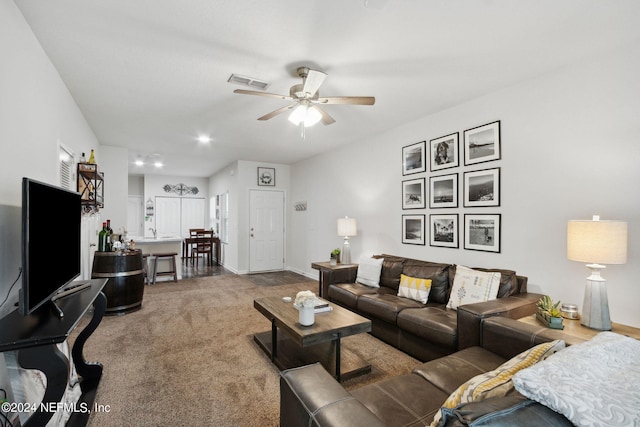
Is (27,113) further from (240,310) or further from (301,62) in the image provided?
(240,310)

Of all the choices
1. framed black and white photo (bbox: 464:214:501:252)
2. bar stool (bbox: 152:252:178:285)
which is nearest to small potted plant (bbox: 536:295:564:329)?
framed black and white photo (bbox: 464:214:501:252)

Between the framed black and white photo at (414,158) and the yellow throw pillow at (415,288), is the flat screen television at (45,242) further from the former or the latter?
the framed black and white photo at (414,158)

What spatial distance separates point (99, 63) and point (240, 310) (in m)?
3.15

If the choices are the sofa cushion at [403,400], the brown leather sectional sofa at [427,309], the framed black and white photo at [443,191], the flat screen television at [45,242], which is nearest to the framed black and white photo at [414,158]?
the framed black and white photo at [443,191]

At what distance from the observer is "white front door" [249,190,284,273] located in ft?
22.1

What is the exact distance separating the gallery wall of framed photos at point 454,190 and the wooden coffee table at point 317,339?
66.9 inches

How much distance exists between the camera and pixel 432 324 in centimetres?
245

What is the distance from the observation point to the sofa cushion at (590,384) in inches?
26.7

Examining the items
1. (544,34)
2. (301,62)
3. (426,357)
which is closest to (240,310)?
(426,357)

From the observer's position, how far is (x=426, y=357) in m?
2.53

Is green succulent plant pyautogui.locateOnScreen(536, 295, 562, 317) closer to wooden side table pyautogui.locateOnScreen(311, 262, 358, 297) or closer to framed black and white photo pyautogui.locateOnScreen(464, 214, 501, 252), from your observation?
framed black and white photo pyautogui.locateOnScreen(464, 214, 501, 252)

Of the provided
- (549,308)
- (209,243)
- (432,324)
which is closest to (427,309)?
(432,324)

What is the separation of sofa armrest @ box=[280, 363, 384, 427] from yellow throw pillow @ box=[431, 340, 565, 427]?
0.85 feet

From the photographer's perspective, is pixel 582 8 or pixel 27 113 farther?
pixel 27 113
